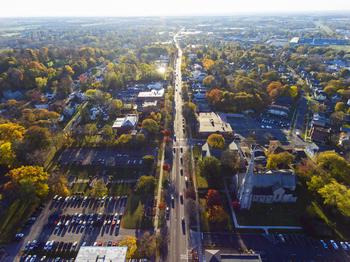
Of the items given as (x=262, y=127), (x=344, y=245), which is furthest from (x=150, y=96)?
(x=344, y=245)

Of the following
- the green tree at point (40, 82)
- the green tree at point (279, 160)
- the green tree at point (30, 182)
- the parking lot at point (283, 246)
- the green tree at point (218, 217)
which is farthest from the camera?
the green tree at point (40, 82)

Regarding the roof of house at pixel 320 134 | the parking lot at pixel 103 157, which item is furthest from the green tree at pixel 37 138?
the roof of house at pixel 320 134

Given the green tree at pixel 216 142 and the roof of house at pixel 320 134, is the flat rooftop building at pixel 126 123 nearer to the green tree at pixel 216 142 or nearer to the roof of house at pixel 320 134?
the green tree at pixel 216 142

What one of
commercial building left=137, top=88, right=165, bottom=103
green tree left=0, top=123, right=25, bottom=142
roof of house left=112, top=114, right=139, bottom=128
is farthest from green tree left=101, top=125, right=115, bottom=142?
commercial building left=137, top=88, right=165, bottom=103

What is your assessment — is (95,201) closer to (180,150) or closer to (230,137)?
(180,150)

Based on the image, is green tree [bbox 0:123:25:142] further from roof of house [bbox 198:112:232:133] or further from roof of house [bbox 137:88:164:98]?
roof of house [bbox 198:112:232:133]

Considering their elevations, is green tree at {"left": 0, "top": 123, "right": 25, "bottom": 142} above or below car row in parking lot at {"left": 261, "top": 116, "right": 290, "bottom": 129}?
above
